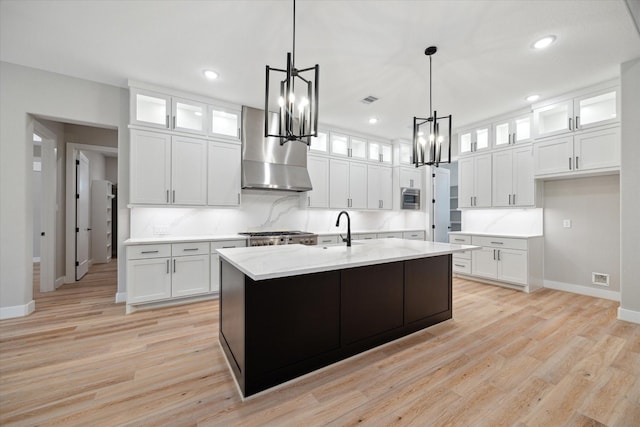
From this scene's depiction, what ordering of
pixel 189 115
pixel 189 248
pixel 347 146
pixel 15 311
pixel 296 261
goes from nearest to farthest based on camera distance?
pixel 296 261, pixel 15 311, pixel 189 248, pixel 189 115, pixel 347 146

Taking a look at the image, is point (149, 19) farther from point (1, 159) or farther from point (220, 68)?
point (1, 159)

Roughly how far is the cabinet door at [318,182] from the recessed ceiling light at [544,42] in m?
3.32

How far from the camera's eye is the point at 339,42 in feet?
9.12

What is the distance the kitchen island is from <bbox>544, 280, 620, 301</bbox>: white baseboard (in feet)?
10.1

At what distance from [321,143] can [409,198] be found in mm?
2554

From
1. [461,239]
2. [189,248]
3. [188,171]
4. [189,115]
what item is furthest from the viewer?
[461,239]

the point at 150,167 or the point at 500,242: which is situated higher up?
the point at 150,167

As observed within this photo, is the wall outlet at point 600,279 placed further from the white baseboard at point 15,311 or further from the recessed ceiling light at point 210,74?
the white baseboard at point 15,311

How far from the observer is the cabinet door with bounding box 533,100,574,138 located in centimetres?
404

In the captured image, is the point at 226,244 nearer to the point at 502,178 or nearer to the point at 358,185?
the point at 358,185

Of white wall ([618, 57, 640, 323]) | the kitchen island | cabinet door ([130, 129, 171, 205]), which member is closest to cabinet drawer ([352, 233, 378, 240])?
the kitchen island

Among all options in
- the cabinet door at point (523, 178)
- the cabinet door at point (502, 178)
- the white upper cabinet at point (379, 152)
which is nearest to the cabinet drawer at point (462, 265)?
the cabinet door at point (502, 178)

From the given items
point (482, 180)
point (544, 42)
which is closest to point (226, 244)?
point (544, 42)

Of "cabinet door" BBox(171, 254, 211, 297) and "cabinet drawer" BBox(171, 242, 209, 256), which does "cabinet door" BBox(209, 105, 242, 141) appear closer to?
"cabinet drawer" BBox(171, 242, 209, 256)
